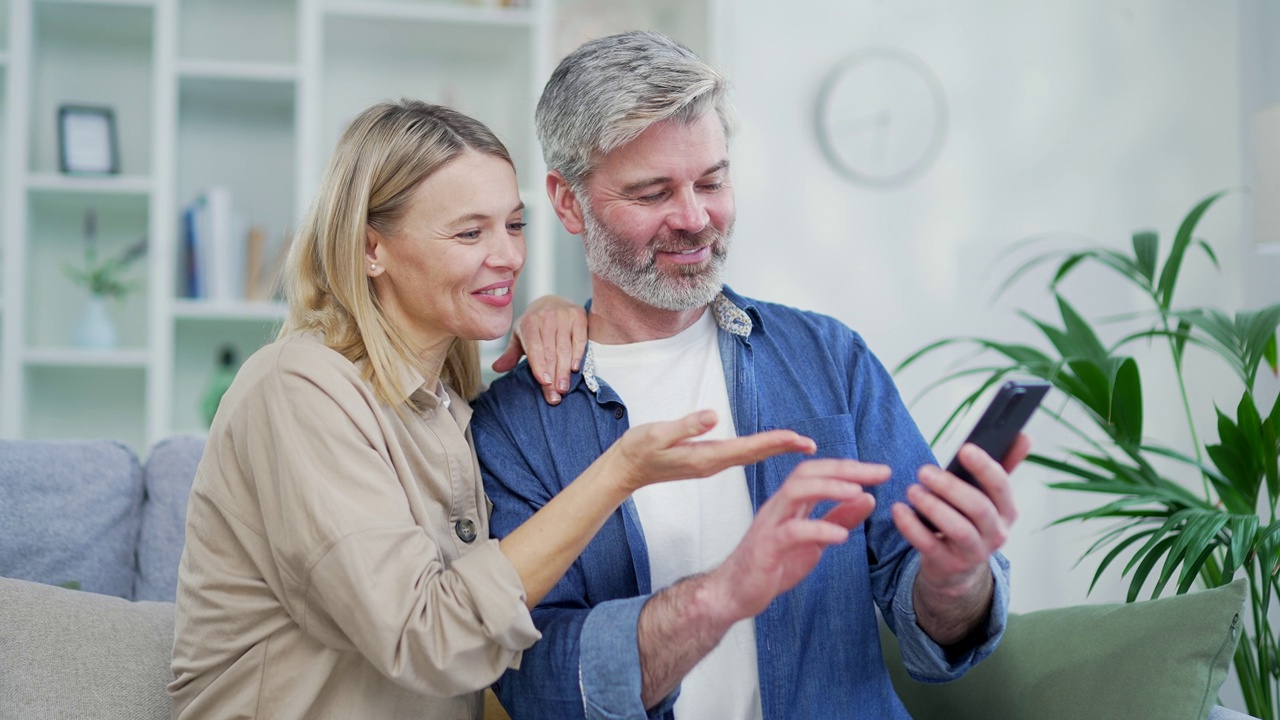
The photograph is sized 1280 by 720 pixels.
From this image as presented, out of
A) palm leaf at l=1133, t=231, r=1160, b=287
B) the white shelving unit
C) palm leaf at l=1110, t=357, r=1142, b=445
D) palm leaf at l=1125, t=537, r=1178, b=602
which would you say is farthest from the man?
the white shelving unit

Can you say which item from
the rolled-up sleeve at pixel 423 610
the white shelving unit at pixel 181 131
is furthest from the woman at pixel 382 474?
the white shelving unit at pixel 181 131

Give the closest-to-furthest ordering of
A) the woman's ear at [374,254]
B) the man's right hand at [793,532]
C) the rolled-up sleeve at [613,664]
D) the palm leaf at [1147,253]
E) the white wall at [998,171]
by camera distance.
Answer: the man's right hand at [793,532]
the rolled-up sleeve at [613,664]
the woman's ear at [374,254]
the palm leaf at [1147,253]
the white wall at [998,171]

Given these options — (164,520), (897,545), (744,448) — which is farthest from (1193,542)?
(164,520)

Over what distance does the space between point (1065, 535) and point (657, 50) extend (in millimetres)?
2463

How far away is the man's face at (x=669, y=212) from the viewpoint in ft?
4.84

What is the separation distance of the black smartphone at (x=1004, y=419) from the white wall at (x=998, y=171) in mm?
2203

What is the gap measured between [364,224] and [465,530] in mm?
404

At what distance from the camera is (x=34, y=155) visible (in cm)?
312

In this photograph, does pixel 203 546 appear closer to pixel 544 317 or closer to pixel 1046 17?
pixel 544 317

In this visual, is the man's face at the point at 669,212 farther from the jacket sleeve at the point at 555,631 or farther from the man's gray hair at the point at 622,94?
the jacket sleeve at the point at 555,631

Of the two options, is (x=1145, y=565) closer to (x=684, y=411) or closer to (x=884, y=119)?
(x=684, y=411)

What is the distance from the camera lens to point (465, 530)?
137 cm

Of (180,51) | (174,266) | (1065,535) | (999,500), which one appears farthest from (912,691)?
(180,51)

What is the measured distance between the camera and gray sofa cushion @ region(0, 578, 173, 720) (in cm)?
133
